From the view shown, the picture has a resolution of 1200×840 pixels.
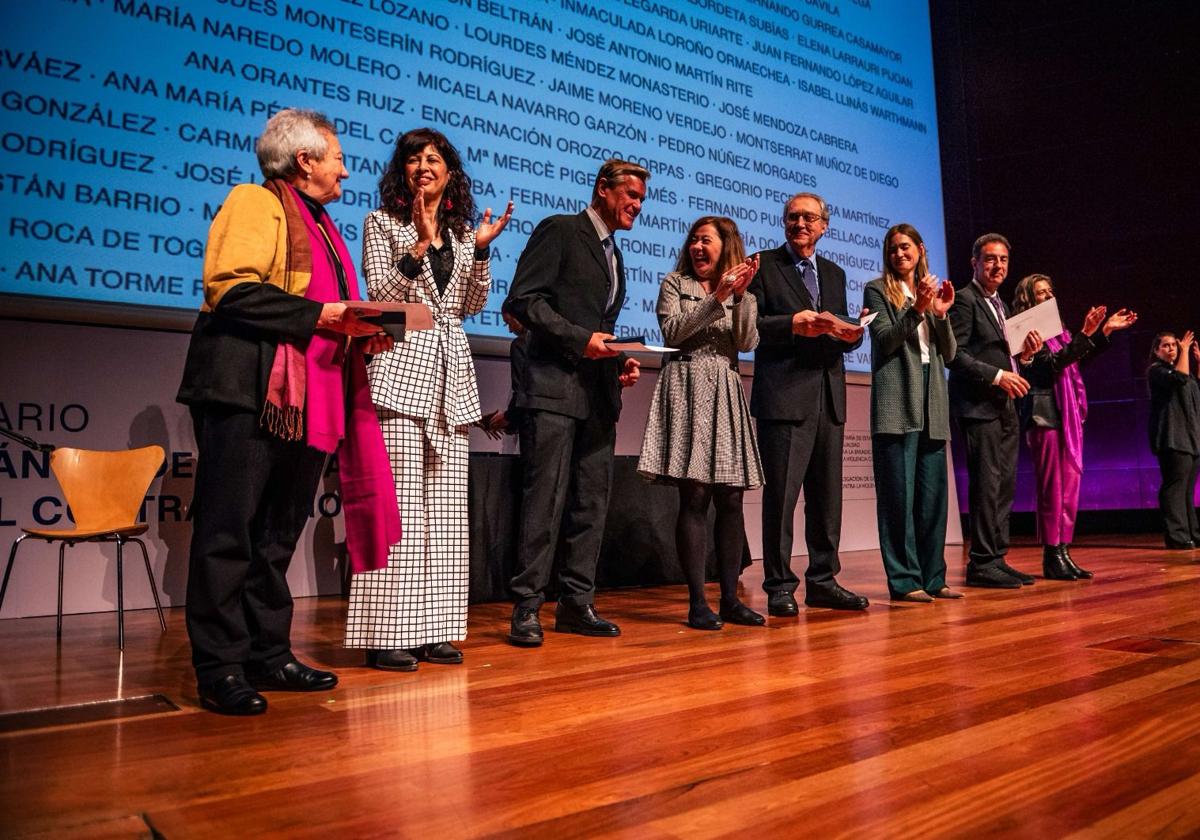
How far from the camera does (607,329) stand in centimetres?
297

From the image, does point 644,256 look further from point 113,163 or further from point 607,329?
point 113,163

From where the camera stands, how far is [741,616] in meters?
2.96

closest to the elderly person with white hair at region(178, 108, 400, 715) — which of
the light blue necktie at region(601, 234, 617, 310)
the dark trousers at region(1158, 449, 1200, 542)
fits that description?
the light blue necktie at region(601, 234, 617, 310)

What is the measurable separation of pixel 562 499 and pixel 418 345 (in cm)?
64

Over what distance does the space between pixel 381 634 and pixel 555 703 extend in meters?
0.65

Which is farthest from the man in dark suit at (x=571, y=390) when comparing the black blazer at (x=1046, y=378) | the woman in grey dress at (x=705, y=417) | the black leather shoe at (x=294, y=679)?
the black blazer at (x=1046, y=378)

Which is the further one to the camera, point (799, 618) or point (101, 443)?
point (101, 443)

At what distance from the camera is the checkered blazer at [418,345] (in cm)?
243

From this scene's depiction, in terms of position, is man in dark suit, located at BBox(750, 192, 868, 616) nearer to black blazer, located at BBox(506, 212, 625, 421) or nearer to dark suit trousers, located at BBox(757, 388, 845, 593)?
dark suit trousers, located at BBox(757, 388, 845, 593)

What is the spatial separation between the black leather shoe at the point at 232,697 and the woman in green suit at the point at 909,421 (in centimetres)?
237

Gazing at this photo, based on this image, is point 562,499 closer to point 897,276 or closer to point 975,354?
point 897,276

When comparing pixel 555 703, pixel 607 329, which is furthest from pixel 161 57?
pixel 555 703

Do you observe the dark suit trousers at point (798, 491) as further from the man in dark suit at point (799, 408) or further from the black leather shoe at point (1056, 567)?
the black leather shoe at point (1056, 567)

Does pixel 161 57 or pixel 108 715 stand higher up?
pixel 161 57
